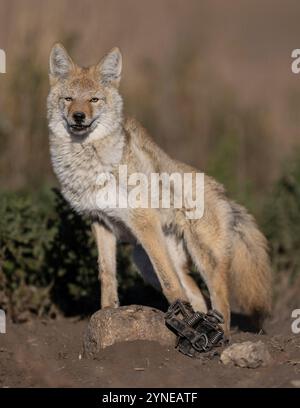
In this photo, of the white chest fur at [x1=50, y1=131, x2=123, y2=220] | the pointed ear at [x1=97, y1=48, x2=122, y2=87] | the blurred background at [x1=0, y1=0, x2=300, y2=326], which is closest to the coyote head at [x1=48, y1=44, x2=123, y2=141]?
the pointed ear at [x1=97, y1=48, x2=122, y2=87]

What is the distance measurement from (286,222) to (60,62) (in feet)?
15.1

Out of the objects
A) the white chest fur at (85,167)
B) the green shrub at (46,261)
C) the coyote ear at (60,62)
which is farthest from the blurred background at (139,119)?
the coyote ear at (60,62)

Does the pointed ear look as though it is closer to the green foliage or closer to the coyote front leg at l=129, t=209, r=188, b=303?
the coyote front leg at l=129, t=209, r=188, b=303

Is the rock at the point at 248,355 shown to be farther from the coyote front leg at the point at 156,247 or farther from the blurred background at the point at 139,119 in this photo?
the blurred background at the point at 139,119

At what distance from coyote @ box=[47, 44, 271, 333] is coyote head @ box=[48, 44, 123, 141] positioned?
1 centimetres

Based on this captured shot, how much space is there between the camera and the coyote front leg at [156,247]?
7.64 m

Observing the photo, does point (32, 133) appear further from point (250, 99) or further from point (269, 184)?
point (250, 99)

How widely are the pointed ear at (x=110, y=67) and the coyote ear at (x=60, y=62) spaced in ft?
1.06

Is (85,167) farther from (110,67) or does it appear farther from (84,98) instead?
(110,67)

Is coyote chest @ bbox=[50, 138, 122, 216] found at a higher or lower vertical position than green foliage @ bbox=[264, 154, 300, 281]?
higher

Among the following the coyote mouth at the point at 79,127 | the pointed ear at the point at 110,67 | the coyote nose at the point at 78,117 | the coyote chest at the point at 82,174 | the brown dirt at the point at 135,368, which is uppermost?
the pointed ear at the point at 110,67

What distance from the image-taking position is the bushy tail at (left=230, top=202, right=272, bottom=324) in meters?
8.48

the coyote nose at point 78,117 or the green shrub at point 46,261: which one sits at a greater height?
the coyote nose at point 78,117

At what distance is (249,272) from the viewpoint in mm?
8516
